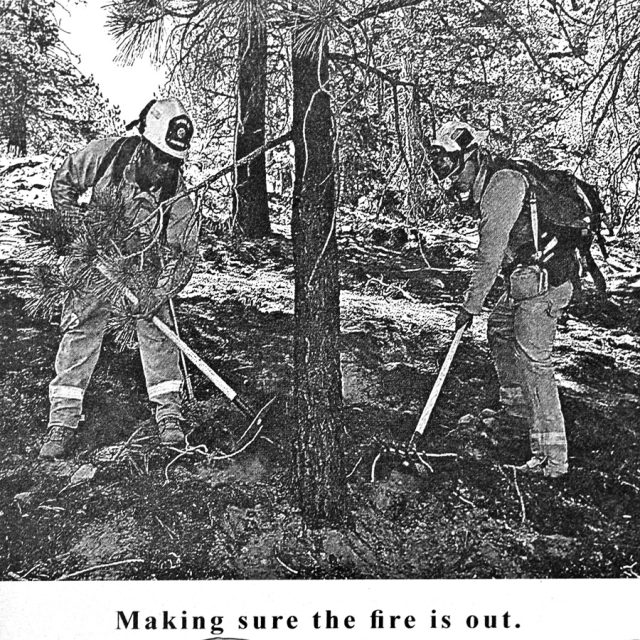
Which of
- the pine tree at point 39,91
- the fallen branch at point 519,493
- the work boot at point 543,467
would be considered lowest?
the fallen branch at point 519,493

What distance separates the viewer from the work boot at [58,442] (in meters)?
2.38

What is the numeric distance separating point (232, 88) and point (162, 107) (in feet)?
0.72

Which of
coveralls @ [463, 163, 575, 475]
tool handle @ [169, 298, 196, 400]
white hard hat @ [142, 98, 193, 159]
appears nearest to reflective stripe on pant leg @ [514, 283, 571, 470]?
coveralls @ [463, 163, 575, 475]

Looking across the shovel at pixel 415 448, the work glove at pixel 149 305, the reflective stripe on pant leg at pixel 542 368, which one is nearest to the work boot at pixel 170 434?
the work glove at pixel 149 305

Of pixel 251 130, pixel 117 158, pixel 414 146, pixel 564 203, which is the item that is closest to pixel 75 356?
pixel 117 158

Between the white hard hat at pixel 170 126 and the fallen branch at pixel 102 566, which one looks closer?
the fallen branch at pixel 102 566

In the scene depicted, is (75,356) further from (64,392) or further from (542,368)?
(542,368)

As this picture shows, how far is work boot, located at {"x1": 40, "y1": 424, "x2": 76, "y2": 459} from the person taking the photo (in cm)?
238

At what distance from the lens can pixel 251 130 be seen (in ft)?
7.99

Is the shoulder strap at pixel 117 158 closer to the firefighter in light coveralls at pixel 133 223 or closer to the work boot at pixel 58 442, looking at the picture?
the firefighter in light coveralls at pixel 133 223

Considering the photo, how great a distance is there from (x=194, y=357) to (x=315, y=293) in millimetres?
408

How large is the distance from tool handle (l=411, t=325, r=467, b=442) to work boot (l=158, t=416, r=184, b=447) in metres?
0.69

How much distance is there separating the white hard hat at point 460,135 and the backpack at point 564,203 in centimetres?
9

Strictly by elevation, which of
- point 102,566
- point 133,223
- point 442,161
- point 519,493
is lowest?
point 102,566
